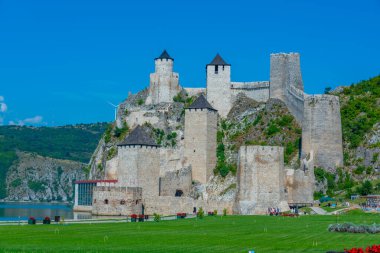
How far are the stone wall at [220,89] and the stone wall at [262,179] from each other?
22687 mm

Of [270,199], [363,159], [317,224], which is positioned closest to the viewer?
[317,224]

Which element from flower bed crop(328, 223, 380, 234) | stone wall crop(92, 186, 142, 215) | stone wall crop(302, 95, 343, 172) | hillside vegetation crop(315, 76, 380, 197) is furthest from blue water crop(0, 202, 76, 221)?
flower bed crop(328, 223, 380, 234)

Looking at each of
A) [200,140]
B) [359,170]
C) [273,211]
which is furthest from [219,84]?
[273,211]

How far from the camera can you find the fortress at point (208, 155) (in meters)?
59.8

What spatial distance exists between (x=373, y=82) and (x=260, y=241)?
55679mm

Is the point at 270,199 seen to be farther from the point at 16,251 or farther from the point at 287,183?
the point at 16,251

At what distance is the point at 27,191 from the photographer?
16262cm

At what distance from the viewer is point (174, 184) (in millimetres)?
72000

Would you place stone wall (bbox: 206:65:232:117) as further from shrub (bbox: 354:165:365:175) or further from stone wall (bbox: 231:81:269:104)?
shrub (bbox: 354:165:365:175)

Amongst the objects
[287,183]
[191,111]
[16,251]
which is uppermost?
[191,111]

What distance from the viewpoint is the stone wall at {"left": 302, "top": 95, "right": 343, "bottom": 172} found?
6944cm

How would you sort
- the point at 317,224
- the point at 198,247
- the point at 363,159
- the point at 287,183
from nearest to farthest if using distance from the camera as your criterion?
the point at 198,247, the point at 317,224, the point at 287,183, the point at 363,159

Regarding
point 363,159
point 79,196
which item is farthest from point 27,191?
point 363,159

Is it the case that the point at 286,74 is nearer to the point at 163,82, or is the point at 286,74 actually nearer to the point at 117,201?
the point at 163,82
